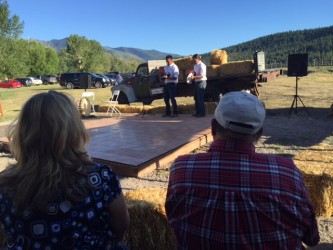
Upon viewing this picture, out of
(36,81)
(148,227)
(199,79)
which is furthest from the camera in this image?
(36,81)

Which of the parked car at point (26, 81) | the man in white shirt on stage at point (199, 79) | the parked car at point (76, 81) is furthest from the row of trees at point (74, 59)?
the man in white shirt on stage at point (199, 79)

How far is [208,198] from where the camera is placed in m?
1.62

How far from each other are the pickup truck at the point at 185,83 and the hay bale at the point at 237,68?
75 millimetres

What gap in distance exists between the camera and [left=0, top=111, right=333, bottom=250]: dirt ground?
4.99 m

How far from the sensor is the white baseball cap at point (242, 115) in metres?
1.66

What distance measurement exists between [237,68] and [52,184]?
1262cm

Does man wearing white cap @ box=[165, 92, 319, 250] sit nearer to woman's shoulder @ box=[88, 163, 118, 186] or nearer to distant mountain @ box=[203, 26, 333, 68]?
woman's shoulder @ box=[88, 163, 118, 186]

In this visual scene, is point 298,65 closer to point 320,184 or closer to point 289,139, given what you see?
point 289,139

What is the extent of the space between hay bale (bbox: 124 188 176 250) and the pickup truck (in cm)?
1038

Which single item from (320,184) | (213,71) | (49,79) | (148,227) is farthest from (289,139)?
(49,79)

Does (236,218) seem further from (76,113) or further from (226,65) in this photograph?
(226,65)

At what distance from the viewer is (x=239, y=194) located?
5.14ft

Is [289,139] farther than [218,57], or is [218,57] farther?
[218,57]

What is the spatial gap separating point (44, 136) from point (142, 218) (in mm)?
1586
